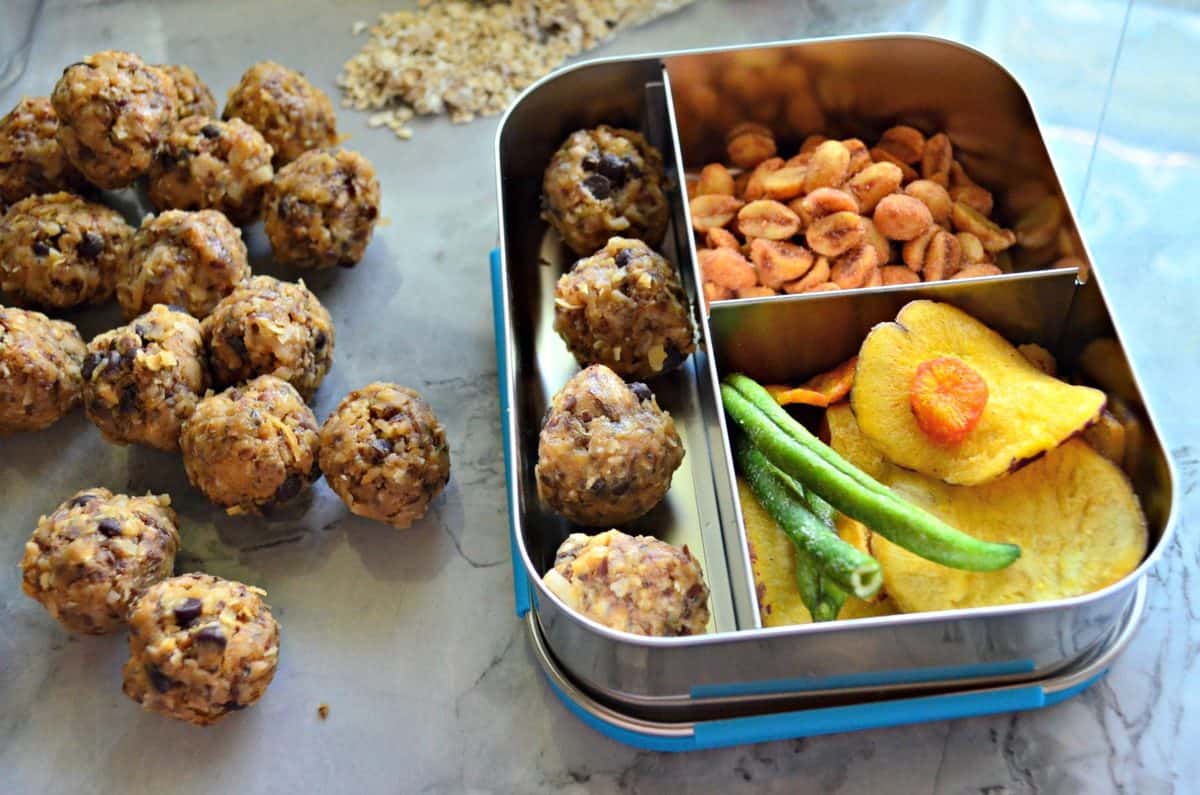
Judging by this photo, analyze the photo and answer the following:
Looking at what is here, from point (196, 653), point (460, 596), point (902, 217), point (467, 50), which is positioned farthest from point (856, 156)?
point (196, 653)

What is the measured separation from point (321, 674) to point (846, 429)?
100 cm

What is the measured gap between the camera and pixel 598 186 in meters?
2.28

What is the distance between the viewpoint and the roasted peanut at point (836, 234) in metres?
2.25

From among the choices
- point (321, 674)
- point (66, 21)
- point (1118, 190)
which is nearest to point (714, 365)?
point (321, 674)

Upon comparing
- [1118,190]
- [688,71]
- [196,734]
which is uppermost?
[688,71]

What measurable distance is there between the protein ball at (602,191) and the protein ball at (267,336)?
0.53 metres

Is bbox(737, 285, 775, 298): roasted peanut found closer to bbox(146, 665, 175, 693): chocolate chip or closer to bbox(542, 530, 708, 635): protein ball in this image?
bbox(542, 530, 708, 635): protein ball

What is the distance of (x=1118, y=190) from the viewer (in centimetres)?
266

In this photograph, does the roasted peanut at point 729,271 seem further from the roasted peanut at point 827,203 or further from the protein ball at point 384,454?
the protein ball at point 384,454

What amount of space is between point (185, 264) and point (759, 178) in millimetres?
1178

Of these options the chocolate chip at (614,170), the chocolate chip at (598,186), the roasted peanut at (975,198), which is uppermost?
the chocolate chip at (614,170)

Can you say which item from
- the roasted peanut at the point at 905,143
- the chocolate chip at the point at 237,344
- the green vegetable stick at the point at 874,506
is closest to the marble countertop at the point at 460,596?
the chocolate chip at the point at 237,344

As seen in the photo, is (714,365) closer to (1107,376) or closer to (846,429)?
(846,429)

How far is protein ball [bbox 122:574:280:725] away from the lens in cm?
179
